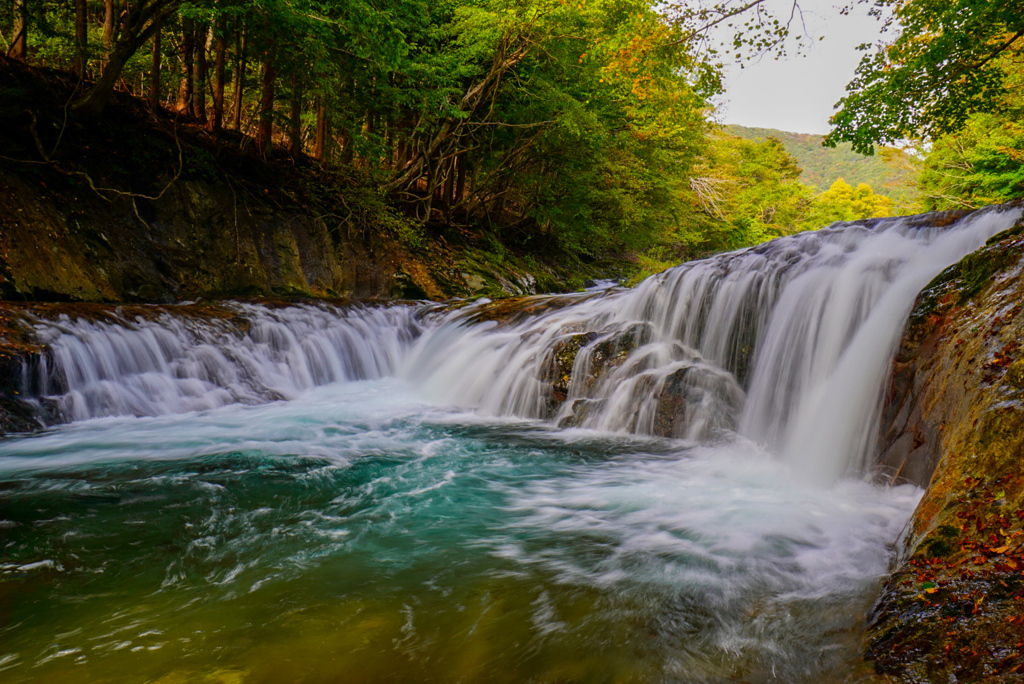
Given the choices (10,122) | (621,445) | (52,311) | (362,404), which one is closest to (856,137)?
(621,445)

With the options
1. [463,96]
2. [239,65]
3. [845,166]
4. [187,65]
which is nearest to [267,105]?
[239,65]

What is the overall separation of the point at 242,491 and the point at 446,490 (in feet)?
4.93

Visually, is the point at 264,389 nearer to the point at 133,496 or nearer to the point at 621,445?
the point at 133,496

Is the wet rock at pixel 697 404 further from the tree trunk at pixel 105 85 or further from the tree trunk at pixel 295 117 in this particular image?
the tree trunk at pixel 295 117

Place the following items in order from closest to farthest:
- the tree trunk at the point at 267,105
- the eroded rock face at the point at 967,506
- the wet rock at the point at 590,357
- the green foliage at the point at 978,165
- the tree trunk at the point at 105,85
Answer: the eroded rock face at the point at 967,506 < the wet rock at the point at 590,357 < the tree trunk at the point at 105,85 < the tree trunk at the point at 267,105 < the green foliage at the point at 978,165

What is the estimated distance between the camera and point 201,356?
7.41 metres

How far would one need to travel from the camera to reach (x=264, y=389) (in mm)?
7684

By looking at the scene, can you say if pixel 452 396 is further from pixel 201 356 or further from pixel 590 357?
pixel 201 356

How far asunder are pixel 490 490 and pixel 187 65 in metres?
11.8

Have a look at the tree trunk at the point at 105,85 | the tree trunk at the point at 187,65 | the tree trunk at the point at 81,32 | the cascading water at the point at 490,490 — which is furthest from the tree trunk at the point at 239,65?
the cascading water at the point at 490,490

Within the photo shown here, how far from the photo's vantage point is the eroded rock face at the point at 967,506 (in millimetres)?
→ 1658

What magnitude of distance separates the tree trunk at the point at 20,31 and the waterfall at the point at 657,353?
18.8 feet

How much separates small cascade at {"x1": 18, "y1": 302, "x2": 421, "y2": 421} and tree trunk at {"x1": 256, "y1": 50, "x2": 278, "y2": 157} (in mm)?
4755

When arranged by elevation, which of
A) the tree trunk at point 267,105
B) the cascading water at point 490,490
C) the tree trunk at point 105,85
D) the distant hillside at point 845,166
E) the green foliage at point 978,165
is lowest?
the cascading water at point 490,490
